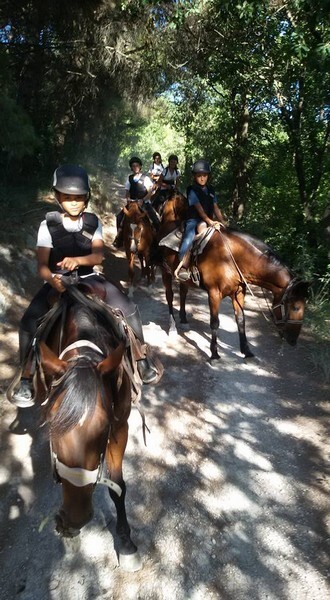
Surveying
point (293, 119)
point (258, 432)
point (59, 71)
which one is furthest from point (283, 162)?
point (258, 432)

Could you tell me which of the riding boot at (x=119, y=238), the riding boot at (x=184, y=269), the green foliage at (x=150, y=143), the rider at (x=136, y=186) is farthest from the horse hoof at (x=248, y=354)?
the green foliage at (x=150, y=143)

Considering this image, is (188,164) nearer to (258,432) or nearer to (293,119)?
(293,119)

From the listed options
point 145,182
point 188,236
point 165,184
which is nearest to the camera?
point 188,236

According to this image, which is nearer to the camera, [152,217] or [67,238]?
[67,238]

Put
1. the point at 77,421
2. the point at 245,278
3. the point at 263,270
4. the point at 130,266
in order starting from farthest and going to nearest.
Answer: the point at 130,266, the point at 245,278, the point at 263,270, the point at 77,421

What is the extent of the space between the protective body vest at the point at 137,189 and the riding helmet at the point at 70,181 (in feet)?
24.5

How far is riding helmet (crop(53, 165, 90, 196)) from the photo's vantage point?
3.40 meters

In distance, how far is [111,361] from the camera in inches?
92.6

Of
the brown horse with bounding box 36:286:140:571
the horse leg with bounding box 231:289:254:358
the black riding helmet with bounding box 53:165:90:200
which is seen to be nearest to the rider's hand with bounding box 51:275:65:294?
the brown horse with bounding box 36:286:140:571

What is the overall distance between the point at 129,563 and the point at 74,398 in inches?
78.7

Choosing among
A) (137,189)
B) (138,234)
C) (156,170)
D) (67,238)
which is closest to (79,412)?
(67,238)

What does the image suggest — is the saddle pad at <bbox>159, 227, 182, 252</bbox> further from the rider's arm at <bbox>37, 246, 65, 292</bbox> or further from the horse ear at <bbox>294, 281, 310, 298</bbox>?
the rider's arm at <bbox>37, 246, 65, 292</bbox>

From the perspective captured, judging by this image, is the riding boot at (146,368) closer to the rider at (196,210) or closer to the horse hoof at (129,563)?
the horse hoof at (129,563)

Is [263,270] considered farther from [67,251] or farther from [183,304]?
[67,251]
